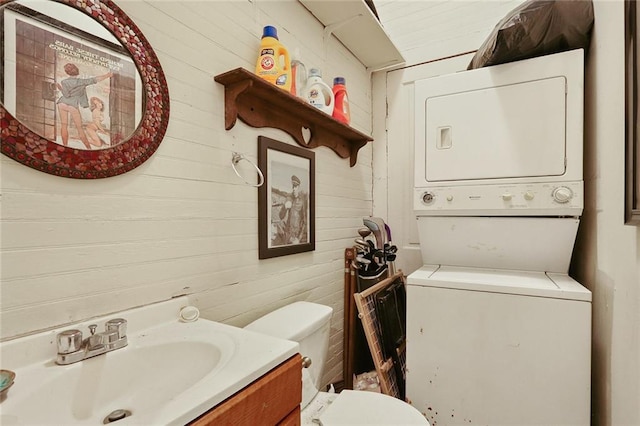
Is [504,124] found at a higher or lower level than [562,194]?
higher

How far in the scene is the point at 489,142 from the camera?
61.7 inches

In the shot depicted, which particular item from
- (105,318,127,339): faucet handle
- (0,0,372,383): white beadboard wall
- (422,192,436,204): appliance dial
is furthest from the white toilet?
(422,192,436,204): appliance dial

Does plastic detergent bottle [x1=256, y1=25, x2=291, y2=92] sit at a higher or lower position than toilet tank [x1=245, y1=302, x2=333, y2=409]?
higher

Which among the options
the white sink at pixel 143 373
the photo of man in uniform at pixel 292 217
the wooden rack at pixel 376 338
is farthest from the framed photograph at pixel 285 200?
the white sink at pixel 143 373

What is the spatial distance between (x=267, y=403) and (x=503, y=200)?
138 cm

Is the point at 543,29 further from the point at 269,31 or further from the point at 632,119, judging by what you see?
the point at 269,31

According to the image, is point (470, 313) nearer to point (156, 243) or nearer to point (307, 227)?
point (307, 227)

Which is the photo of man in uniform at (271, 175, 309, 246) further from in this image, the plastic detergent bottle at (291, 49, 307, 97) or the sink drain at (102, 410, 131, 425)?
the sink drain at (102, 410, 131, 425)

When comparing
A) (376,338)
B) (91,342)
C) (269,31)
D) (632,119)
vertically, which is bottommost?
(376,338)

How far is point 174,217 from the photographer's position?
1.07 m

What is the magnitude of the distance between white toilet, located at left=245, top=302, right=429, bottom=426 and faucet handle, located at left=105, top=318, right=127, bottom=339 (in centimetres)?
48

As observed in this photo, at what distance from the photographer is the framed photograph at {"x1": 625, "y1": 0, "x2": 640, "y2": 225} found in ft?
2.75

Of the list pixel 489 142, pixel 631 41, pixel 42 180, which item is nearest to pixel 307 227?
pixel 489 142

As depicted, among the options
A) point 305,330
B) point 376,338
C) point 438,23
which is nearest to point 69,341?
point 305,330
